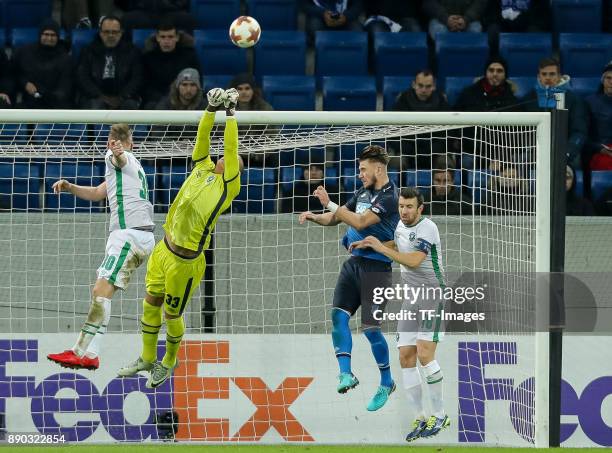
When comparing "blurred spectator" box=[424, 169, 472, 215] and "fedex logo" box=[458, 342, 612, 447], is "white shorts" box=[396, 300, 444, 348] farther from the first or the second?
"blurred spectator" box=[424, 169, 472, 215]

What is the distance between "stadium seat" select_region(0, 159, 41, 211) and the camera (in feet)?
41.4

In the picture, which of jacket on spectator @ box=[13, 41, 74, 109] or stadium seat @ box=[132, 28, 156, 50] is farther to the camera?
stadium seat @ box=[132, 28, 156, 50]

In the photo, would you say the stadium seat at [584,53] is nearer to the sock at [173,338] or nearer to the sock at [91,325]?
the sock at [173,338]

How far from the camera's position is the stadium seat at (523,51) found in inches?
617

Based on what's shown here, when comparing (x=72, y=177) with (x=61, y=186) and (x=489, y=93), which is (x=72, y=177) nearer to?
(x=61, y=186)

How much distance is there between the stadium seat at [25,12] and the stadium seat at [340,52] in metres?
3.10

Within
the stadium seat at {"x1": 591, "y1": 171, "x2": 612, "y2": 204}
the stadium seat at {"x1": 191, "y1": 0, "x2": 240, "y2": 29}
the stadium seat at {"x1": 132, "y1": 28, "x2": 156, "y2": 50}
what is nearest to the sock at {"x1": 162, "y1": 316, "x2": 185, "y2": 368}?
the stadium seat at {"x1": 591, "y1": 171, "x2": 612, "y2": 204}

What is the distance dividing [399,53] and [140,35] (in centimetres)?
280

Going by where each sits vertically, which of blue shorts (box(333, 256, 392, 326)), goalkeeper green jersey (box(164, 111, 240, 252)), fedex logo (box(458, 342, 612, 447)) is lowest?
fedex logo (box(458, 342, 612, 447))

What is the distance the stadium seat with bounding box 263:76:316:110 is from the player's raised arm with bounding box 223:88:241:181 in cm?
403

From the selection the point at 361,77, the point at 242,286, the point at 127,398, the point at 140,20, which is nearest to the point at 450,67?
the point at 361,77

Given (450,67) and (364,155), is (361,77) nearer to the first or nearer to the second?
(450,67)

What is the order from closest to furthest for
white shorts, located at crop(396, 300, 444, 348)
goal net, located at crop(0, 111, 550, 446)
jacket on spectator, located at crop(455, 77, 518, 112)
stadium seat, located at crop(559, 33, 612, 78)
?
white shorts, located at crop(396, 300, 444, 348)
goal net, located at crop(0, 111, 550, 446)
jacket on spectator, located at crop(455, 77, 518, 112)
stadium seat, located at crop(559, 33, 612, 78)

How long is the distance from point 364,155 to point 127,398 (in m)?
3.00
